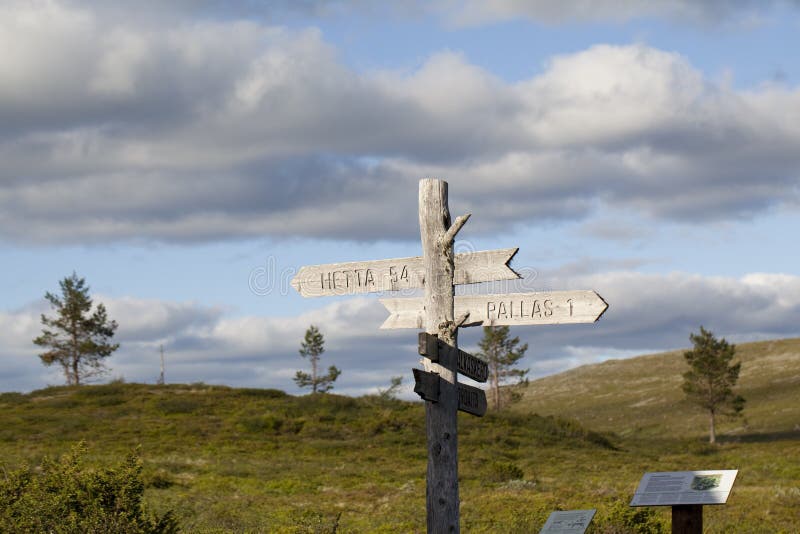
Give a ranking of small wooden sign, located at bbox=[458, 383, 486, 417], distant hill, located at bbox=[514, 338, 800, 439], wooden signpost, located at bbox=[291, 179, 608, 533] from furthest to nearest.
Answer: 1. distant hill, located at bbox=[514, 338, 800, 439]
2. small wooden sign, located at bbox=[458, 383, 486, 417]
3. wooden signpost, located at bbox=[291, 179, 608, 533]

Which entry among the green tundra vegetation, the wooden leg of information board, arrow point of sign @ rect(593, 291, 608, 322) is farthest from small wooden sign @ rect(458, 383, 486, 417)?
the green tundra vegetation

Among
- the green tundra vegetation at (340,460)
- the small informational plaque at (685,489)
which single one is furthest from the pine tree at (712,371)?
the small informational plaque at (685,489)

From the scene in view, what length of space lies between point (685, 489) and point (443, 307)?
373cm

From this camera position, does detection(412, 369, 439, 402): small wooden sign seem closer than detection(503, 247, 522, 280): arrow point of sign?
Yes

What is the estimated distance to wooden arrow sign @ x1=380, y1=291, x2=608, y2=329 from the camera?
8188 millimetres

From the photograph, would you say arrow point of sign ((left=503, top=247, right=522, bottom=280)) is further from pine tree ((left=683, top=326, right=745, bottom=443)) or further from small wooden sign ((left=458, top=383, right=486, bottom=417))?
pine tree ((left=683, top=326, right=745, bottom=443))

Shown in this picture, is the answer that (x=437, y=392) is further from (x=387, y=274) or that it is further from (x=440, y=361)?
(x=387, y=274)

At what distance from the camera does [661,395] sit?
4397 inches

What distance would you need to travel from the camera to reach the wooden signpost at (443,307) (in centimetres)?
834

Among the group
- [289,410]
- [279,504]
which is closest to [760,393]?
[289,410]

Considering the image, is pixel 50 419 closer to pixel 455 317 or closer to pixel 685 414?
pixel 455 317

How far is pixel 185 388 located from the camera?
5431 centimetres

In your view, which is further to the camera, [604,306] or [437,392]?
[437,392]

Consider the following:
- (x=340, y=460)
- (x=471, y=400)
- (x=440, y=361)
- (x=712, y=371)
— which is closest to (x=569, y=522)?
(x=471, y=400)
